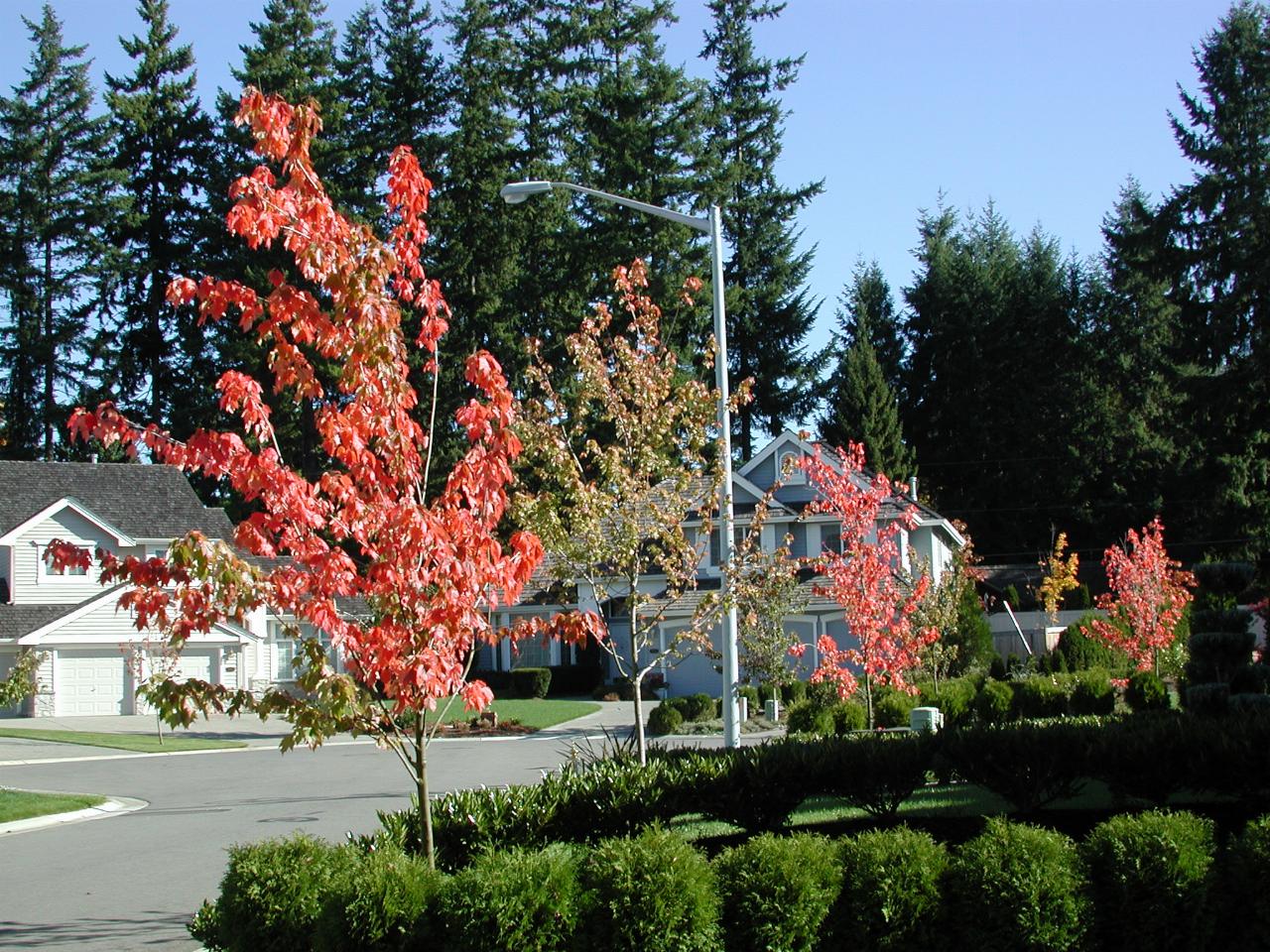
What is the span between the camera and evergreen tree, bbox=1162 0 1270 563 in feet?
145

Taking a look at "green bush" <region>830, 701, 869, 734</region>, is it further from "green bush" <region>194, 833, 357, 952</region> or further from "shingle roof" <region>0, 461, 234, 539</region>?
"shingle roof" <region>0, 461, 234, 539</region>

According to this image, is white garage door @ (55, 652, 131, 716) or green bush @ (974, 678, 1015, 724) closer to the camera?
green bush @ (974, 678, 1015, 724)

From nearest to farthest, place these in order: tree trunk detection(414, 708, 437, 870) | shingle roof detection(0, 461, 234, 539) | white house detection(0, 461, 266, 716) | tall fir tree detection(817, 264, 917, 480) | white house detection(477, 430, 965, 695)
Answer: tree trunk detection(414, 708, 437, 870), white house detection(0, 461, 266, 716), white house detection(477, 430, 965, 695), shingle roof detection(0, 461, 234, 539), tall fir tree detection(817, 264, 917, 480)

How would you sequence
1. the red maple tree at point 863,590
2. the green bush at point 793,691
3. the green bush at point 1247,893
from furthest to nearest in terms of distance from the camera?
the green bush at point 793,691 < the red maple tree at point 863,590 < the green bush at point 1247,893

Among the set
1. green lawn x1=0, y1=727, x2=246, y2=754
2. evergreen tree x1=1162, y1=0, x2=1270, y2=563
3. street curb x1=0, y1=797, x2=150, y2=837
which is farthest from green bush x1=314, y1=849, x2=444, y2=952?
evergreen tree x1=1162, y1=0, x2=1270, y2=563


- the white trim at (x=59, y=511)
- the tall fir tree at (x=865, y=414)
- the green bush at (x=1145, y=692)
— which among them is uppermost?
the tall fir tree at (x=865, y=414)

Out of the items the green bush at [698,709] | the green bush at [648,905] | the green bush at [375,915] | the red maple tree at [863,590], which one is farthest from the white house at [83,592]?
the green bush at [648,905]

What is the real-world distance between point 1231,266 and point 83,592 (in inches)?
1613

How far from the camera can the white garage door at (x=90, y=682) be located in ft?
126

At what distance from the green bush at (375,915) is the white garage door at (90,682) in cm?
3437

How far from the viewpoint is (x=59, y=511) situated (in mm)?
40188

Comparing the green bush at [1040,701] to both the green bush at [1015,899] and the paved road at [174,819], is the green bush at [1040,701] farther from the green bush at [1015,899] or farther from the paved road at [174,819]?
the green bush at [1015,899]

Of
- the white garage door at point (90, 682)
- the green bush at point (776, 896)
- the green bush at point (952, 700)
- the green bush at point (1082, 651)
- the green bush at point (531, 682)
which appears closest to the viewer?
the green bush at point (776, 896)

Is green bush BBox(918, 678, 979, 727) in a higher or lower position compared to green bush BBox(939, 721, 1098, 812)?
lower
